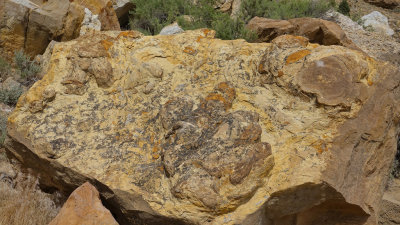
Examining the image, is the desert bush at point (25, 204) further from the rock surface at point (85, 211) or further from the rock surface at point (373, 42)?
the rock surface at point (373, 42)

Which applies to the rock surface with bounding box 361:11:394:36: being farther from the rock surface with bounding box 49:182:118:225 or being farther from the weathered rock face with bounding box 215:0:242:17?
the rock surface with bounding box 49:182:118:225

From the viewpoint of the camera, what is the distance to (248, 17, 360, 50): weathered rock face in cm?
640

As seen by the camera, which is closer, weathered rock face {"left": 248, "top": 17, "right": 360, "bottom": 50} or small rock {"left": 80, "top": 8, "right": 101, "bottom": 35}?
weathered rock face {"left": 248, "top": 17, "right": 360, "bottom": 50}

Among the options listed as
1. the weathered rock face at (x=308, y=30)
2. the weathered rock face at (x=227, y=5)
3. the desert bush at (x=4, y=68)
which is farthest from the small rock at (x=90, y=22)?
the weathered rock face at (x=227, y=5)

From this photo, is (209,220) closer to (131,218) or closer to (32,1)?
(131,218)

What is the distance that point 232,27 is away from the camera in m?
7.11

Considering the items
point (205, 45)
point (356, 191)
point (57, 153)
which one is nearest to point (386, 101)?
point (356, 191)

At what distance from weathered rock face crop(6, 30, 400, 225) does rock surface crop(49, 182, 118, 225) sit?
0.35 feet

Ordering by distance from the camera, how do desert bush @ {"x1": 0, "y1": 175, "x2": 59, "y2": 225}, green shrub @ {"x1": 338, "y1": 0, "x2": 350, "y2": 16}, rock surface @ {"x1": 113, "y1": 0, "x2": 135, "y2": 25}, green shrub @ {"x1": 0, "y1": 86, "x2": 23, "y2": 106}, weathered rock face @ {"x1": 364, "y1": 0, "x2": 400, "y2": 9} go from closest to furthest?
1. desert bush @ {"x1": 0, "y1": 175, "x2": 59, "y2": 225}
2. green shrub @ {"x1": 0, "y1": 86, "x2": 23, "y2": 106}
3. rock surface @ {"x1": 113, "y1": 0, "x2": 135, "y2": 25}
4. green shrub @ {"x1": 338, "y1": 0, "x2": 350, "y2": 16}
5. weathered rock face @ {"x1": 364, "y1": 0, "x2": 400, "y2": 9}

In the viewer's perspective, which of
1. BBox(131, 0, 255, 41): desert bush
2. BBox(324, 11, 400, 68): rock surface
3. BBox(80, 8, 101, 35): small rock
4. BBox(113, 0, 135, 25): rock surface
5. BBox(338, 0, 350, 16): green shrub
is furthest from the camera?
BBox(338, 0, 350, 16): green shrub

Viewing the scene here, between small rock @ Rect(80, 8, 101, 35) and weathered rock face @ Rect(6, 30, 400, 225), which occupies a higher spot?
weathered rock face @ Rect(6, 30, 400, 225)

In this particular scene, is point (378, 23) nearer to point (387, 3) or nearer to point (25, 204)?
point (387, 3)

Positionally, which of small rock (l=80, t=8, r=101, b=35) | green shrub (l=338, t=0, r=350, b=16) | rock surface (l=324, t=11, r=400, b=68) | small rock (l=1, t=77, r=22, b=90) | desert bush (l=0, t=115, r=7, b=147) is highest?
small rock (l=80, t=8, r=101, b=35)

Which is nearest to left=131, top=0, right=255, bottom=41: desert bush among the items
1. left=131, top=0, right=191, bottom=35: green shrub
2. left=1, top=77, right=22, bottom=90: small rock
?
left=131, top=0, right=191, bottom=35: green shrub
